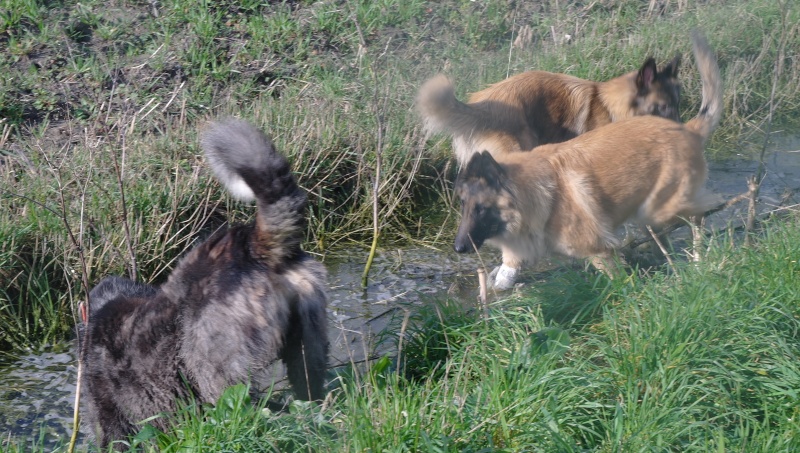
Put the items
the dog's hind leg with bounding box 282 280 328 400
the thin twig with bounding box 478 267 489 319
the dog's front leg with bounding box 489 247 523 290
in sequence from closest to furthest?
the dog's hind leg with bounding box 282 280 328 400, the thin twig with bounding box 478 267 489 319, the dog's front leg with bounding box 489 247 523 290

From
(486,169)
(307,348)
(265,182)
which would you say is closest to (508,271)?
(486,169)

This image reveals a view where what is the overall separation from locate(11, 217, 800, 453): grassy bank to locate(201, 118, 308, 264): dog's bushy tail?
64cm

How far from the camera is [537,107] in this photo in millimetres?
6672

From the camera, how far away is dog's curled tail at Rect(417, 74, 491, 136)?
6117 mm

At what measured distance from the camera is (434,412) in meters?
3.35

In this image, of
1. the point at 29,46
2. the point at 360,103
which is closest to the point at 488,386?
the point at 360,103

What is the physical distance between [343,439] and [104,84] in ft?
18.0

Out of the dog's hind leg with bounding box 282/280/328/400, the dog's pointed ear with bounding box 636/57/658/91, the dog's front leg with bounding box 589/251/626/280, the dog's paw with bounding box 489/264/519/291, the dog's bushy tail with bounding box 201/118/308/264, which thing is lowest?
the dog's paw with bounding box 489/264/519/291

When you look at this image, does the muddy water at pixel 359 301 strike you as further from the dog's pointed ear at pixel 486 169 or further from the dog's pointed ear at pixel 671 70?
the dog's pointed ear at pixel 671 70

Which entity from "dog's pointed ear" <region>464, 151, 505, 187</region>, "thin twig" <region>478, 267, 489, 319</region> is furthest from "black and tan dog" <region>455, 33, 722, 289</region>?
"thin twig" <region>478, 267, 489, 319</region>

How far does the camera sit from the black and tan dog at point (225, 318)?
3393 millimetres

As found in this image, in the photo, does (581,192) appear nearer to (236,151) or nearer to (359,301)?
(359,301)

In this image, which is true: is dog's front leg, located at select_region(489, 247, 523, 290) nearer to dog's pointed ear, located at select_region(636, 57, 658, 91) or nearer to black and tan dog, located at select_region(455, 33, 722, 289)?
black and tan dog, located at select_region(455, 33, 722, 289)

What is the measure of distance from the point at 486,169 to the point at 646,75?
218 centimetres
